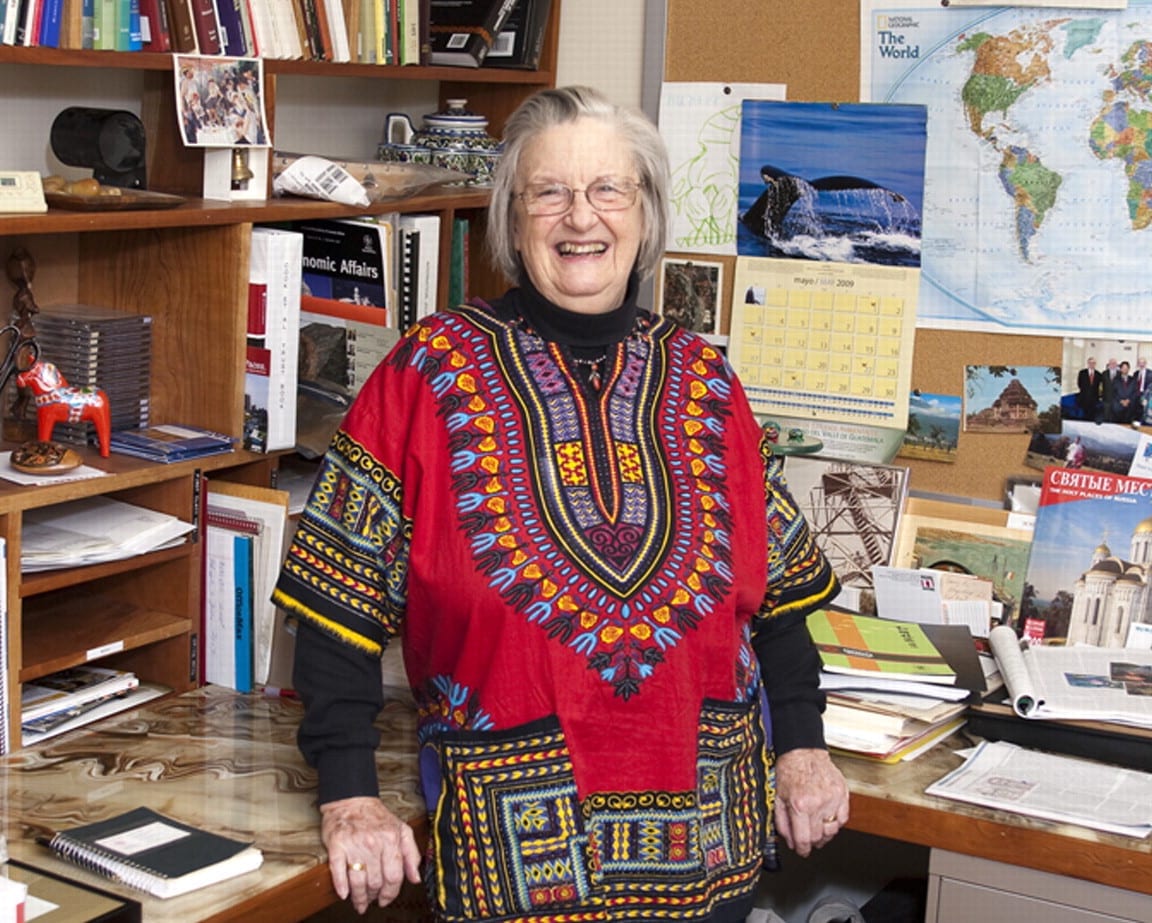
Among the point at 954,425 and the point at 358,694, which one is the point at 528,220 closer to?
the point at 358,694

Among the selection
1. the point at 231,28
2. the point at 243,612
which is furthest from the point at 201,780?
the point at 231,28

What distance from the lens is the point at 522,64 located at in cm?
266

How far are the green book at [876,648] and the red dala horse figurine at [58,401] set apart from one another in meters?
0.98

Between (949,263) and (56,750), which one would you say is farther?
(949,263)

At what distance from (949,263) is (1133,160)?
0.29 m

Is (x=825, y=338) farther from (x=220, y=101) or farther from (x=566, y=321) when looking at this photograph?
(x=220, y=101)

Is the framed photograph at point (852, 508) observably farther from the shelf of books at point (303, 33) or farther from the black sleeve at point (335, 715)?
the black sleeve at point (335, 715)

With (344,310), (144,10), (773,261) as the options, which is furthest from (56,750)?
(773,261)

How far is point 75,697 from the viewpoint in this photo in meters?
1.99

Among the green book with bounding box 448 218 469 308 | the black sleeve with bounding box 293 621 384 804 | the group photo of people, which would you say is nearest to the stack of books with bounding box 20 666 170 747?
the black sleeve with bounding box 293 621 384 804

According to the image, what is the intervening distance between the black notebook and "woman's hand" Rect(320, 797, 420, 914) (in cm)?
8

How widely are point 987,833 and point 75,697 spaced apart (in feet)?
3.70

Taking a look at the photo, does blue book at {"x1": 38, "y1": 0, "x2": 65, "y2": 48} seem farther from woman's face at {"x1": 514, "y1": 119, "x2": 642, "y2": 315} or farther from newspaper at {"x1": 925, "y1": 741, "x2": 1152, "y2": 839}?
newspaper at {"x1": 925, "y1": 741, "x2": 1152, "y2": 839}

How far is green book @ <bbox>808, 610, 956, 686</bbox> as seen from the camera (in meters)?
2.06
